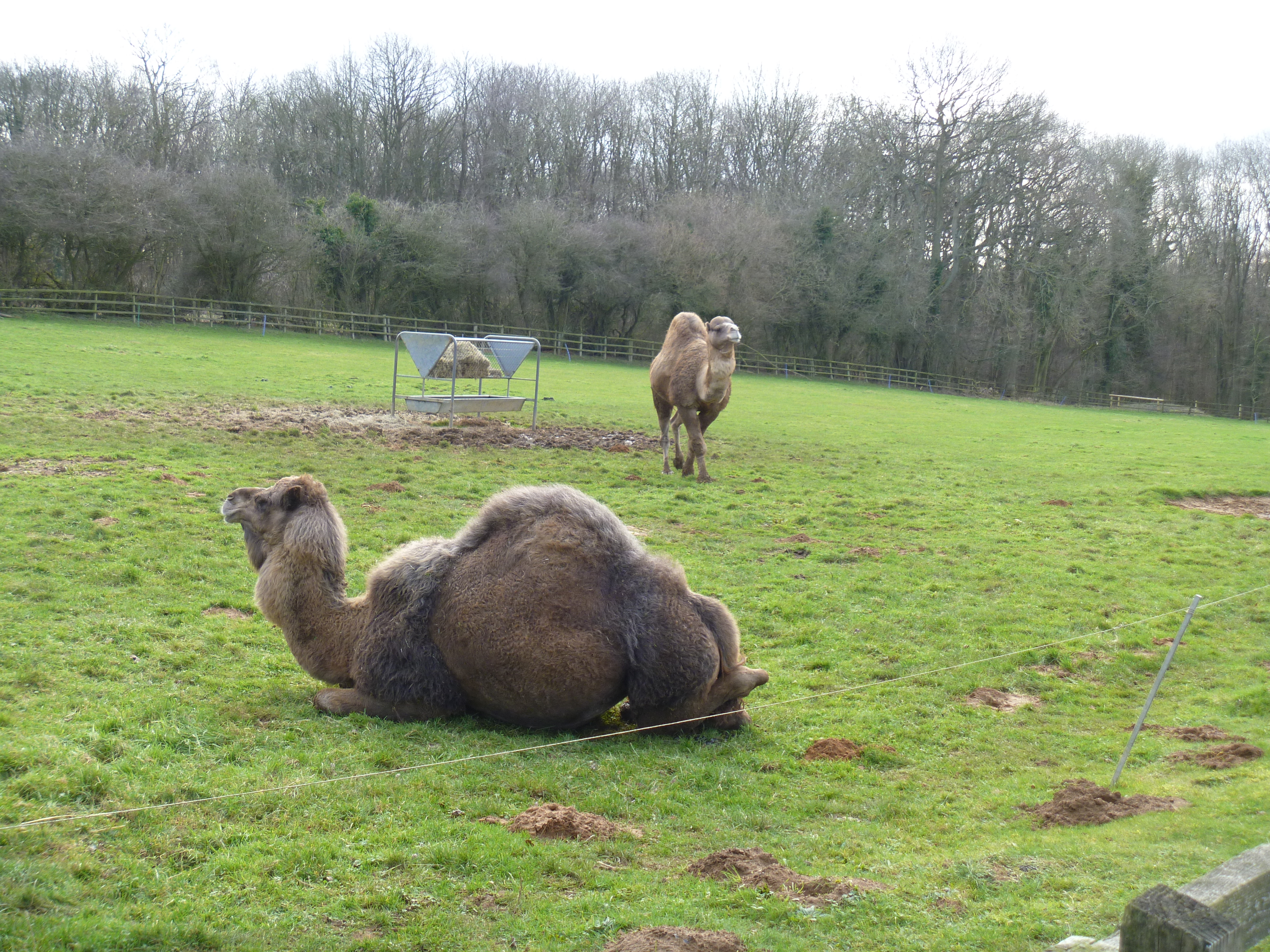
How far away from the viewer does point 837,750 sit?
20.0 feet

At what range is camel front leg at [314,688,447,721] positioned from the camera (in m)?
5.87

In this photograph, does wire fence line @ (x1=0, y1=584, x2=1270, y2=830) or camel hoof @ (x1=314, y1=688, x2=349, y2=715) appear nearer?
wire fence line @ (x1=0, y1=584, x2=1270, y2=830)

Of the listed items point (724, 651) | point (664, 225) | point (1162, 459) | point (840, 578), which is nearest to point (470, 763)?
point (724, 651)

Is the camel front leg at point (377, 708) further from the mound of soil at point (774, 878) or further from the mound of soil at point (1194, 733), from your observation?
the mound of soil at point (1194, 733)

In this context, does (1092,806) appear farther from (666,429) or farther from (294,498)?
(666,429)

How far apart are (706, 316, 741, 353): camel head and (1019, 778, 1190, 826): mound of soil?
1007 cm

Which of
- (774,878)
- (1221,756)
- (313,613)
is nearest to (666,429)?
(313,613)

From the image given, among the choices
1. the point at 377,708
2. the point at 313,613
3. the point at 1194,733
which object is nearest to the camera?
the point at 377,708

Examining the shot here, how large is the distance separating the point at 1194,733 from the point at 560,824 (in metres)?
4.56

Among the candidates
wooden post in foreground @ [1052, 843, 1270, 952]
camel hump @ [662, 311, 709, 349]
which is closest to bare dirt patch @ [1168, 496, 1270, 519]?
camel hump @ [662, 311, 709, 349]

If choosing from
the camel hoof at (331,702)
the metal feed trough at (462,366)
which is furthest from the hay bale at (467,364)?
the camel hoof at (331,702)

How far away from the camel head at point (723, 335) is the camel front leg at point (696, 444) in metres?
1.19

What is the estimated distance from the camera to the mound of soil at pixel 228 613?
7648mm

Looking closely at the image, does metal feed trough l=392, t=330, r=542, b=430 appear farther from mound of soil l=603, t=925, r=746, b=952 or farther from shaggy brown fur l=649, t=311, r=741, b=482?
mound of soil l=603, t=925, r=746, b=952
